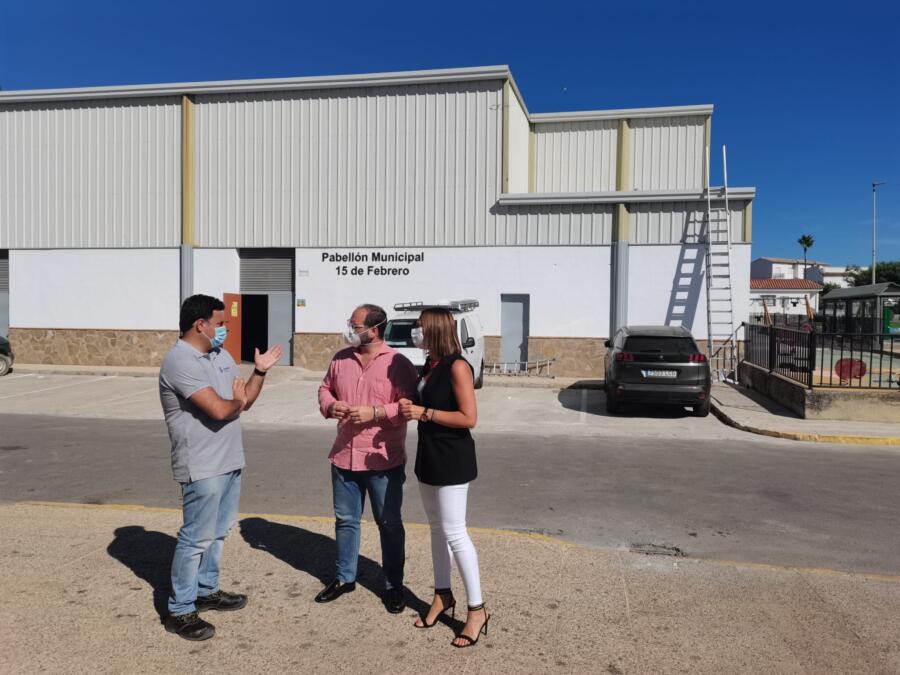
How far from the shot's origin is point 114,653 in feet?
12.0

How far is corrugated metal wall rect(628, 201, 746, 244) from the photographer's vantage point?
19.6 meters

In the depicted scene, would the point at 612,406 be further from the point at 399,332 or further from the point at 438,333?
the point at 438,333

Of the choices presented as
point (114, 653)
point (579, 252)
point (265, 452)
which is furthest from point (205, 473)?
point (579, 252)

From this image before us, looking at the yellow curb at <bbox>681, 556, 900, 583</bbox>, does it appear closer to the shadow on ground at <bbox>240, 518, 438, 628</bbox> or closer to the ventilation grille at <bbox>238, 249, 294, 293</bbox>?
the shadow on ground at <bbox>240, 518, 438, 628</bbox>

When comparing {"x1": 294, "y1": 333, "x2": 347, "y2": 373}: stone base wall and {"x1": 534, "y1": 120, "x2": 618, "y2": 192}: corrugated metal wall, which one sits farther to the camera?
{"x1": 534, "y1": 120, "x2": 618, "y2": 192}: corrugated metal wall

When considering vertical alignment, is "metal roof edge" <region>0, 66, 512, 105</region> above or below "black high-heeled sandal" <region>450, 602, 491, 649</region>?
above

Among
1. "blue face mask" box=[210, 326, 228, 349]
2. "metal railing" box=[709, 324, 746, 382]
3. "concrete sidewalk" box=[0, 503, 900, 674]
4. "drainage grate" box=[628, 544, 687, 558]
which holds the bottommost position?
"drainage grate" box=[628, 544, 687, 558]

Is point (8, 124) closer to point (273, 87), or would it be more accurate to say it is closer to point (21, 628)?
point (273, 87)

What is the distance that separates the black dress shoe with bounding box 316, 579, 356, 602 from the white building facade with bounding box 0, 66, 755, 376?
16579mm

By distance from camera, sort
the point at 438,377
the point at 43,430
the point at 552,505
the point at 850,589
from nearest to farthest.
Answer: the point at 438,377 < the point at 850,589 < the point at 552,505 < the point at 43,430

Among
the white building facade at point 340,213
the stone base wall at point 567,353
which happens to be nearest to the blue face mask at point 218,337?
the stone base wall at point 567,353

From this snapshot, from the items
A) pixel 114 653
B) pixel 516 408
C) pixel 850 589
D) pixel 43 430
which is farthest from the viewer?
pixel 516 408

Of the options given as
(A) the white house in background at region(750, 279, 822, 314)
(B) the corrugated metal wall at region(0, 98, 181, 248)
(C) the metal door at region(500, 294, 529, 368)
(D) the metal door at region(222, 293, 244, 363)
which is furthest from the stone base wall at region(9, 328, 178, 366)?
(A) the white house in background at region(750, 279, 822, 314)

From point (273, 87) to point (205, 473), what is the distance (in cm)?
2030
